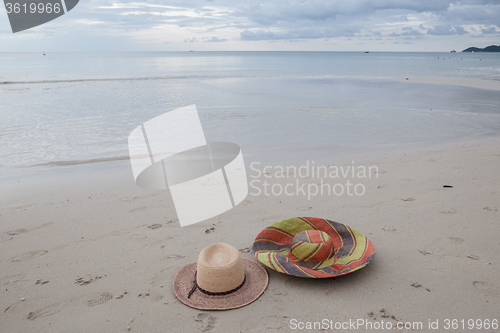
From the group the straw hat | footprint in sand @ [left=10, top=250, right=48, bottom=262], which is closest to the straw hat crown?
the straw hat

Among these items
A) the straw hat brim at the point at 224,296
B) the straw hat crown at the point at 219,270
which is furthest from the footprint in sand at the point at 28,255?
the straw hat crown at the point at 219,270

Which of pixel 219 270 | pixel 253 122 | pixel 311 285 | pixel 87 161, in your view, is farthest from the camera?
pixel 253 122

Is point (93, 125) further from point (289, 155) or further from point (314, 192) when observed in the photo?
point (314, 192)

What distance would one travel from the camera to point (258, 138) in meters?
7.96

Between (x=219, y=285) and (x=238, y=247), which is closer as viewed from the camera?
(x=219, y=285)

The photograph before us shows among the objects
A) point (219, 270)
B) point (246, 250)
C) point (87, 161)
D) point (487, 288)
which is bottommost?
point (487, 288)

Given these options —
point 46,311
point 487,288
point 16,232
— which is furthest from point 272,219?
point 16,232

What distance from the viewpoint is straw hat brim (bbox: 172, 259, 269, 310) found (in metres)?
2.42

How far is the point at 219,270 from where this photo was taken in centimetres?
243

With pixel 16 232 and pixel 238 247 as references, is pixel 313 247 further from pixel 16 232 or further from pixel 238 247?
pixel 16 232

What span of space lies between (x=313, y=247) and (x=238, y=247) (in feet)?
2.73

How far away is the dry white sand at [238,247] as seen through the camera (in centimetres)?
234

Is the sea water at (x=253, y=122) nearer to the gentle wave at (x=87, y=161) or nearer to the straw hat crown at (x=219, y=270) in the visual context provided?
the gentle wave at (x=87, y=161)

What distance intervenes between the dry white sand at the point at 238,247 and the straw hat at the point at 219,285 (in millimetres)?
68
